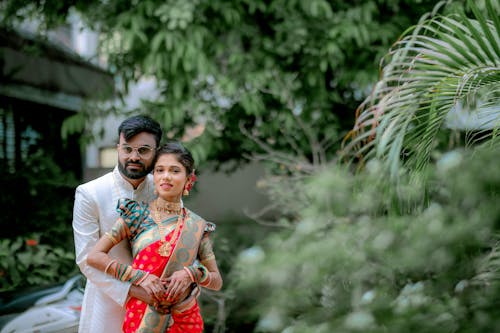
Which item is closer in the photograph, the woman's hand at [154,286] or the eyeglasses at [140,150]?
the woman's hand at [154,286]

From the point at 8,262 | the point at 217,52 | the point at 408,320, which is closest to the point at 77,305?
the point at 8,262

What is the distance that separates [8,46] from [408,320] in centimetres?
645

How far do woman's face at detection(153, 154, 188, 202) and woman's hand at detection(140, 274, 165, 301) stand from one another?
302 mm

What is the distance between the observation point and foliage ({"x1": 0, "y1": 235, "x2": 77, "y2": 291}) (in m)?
4.77

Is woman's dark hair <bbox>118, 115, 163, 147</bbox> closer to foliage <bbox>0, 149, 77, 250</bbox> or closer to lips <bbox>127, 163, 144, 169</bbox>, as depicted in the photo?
lips <bbox>127, 163, 144, 169</bbox>

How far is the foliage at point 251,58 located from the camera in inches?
192

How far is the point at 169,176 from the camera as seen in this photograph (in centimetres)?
196

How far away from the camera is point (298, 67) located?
5566mm

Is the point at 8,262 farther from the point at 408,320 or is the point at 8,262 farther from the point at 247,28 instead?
the point at 408,320

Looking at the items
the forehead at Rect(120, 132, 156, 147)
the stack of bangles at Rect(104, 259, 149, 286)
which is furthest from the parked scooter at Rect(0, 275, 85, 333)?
the forehead at Rect(120, 132, 156, 147)

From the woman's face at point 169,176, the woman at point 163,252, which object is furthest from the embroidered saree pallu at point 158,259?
the woman's face at point 169,176

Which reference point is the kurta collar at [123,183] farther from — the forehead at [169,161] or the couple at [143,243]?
the forehead at [169,161]

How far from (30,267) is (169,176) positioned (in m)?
3.68

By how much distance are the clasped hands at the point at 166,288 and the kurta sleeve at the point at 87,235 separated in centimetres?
14
